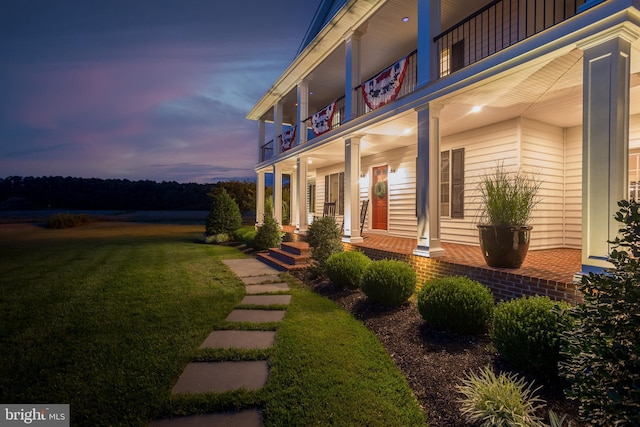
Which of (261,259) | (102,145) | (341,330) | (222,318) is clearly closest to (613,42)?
(341,330)

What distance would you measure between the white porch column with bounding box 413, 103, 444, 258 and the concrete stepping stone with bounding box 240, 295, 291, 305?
2439 mm

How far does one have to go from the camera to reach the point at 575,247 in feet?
21.7

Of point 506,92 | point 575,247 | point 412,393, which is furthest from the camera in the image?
point 575,247

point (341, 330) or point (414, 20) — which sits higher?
point (414, 20)

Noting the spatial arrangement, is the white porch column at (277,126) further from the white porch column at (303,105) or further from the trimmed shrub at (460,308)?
the trimmed shrub at (460,308)

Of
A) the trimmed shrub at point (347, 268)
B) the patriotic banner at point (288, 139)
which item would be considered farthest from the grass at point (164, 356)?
the patriotic banner at point (288, 139)

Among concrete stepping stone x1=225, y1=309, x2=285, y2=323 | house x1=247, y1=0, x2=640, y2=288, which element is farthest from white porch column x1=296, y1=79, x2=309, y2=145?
concrete stepping stone x1=225, y1=309, x2=285, y2=323

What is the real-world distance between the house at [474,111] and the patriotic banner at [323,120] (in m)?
0.06

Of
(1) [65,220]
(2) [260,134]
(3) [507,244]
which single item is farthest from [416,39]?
(1) [65,220]

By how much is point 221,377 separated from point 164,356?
75 centimetres

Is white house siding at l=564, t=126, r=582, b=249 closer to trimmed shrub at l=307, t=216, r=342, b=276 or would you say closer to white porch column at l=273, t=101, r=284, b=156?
trimmed shrub at l=307, t=216, r=342, b=276

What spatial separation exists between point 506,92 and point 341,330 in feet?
15.0

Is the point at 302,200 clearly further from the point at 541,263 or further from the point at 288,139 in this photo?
the point at 541,263

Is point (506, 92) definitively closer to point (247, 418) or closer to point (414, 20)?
point (414, 20)
